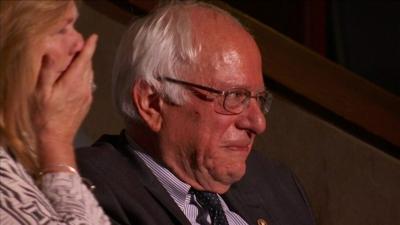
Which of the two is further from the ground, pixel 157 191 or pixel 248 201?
pixel 157 191

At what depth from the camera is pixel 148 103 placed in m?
2.66

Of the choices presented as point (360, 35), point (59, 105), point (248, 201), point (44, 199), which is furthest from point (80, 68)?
point (360, 35)

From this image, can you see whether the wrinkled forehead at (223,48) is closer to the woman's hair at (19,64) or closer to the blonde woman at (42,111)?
the blonde woman at (42,111)

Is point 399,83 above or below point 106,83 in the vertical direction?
below

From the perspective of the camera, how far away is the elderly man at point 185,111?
2611 mm

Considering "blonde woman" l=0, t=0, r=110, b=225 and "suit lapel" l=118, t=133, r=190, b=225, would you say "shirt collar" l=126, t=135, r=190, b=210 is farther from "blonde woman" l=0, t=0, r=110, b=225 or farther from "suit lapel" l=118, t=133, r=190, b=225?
"blonde woman" l=0, t=0, r=110, b=225

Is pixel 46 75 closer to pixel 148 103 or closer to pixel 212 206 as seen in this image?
pixel 148 103

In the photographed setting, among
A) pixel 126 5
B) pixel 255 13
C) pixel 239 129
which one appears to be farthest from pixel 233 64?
pixel 255 13

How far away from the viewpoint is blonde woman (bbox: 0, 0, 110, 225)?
6.49ft

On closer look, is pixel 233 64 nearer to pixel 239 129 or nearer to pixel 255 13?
pixel 239 129

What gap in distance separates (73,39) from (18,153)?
262 millimetres

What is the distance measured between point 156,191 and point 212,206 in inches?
6.7

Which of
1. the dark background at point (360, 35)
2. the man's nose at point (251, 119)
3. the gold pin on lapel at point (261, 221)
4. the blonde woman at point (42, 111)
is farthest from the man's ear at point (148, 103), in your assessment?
the dark background at point (360, 35)

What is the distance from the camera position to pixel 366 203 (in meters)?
3.19
